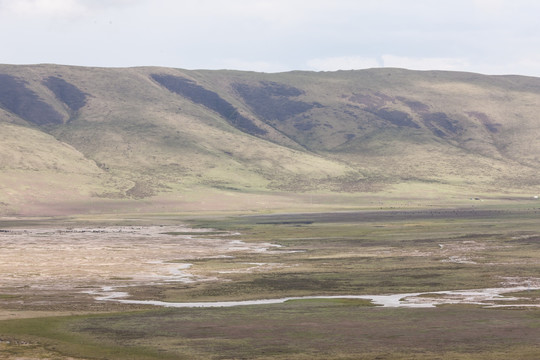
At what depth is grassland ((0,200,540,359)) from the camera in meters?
48.4

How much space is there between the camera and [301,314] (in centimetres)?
6003

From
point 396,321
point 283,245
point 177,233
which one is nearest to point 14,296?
point 396,321

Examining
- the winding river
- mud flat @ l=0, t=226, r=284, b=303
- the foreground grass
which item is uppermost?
the foreground grass

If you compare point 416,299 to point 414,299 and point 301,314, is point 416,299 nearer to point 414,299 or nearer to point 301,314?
point 414,299

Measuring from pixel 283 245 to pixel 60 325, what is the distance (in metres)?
70.9

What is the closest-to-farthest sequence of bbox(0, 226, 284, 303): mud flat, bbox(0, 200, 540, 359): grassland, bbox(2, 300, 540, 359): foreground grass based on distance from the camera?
bbox(2, 300, 540, 359): foreground grass, bbox(0, 200, 540, 359): grassland, bbox(0, 226, 284, 303): mud flat

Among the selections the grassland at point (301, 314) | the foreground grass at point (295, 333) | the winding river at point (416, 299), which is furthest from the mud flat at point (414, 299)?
the foreground grass at point (295, 333)

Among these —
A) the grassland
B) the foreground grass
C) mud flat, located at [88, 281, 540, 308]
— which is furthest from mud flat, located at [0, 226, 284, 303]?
the foreground grass

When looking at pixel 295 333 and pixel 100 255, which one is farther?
pixel 100 255

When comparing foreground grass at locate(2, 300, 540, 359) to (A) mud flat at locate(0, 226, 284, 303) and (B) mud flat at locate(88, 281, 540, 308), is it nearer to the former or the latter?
(B) mud flat at locate(88, 281, 540, 308)

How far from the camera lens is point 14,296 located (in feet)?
235

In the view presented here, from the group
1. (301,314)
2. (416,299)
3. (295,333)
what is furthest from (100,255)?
(295,333)

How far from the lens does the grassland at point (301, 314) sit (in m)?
48.4

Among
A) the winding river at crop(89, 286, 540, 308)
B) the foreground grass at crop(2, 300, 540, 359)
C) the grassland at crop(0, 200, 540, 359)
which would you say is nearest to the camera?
the foreground grass at crop(2, 300, 540, 359)
